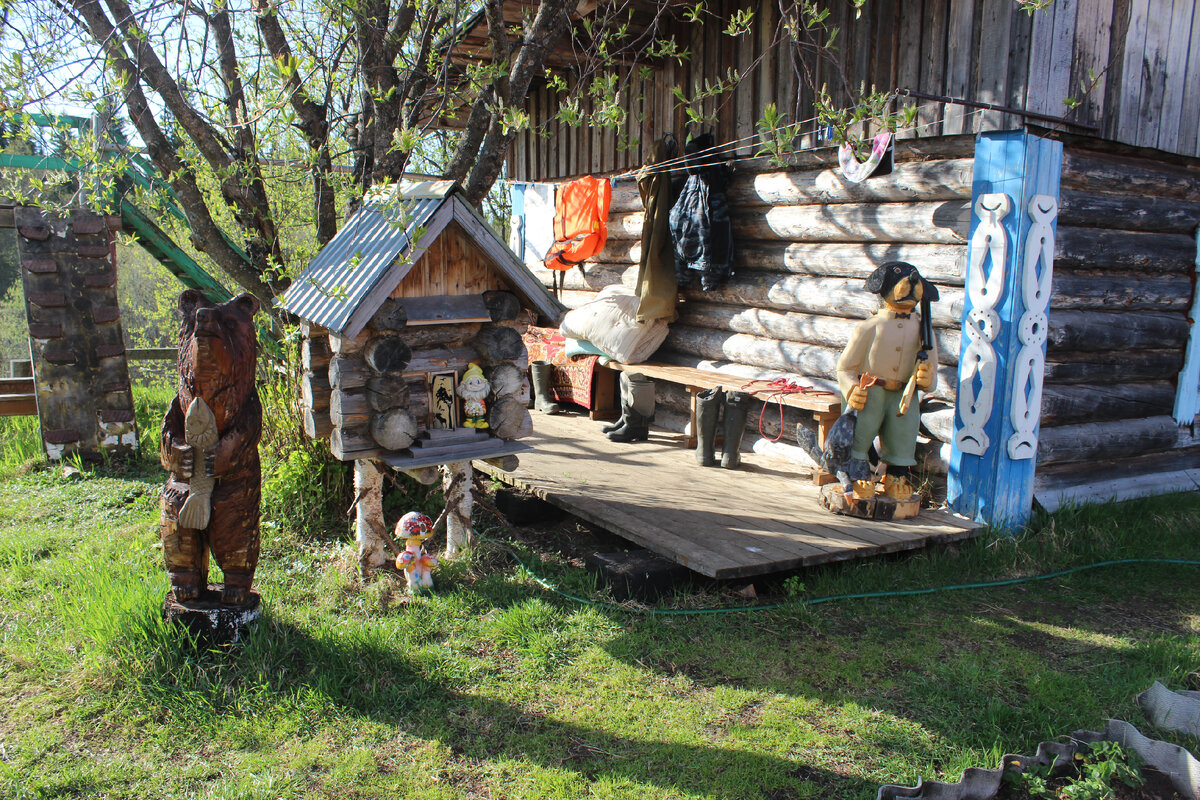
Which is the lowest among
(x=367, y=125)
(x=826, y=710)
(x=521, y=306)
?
(x=826, y=710)

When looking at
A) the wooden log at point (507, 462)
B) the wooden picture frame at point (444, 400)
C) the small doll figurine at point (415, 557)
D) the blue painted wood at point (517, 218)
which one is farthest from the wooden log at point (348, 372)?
the blue painted wood at point (517, 218)

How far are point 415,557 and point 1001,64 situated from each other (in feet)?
15.2

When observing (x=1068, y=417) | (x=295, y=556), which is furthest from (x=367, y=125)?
(x=1068, y=417)

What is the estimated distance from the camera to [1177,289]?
6562mm

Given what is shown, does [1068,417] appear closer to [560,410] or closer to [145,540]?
[560,410]

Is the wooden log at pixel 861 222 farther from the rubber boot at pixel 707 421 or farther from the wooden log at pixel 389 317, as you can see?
the wooden log at pixel 389 317

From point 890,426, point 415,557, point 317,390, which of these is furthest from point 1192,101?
point 317,390

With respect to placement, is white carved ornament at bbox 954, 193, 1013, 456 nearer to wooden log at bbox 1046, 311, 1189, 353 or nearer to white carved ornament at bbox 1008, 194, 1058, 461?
white carved ornament at bbox 1008, 194, 1058, 461

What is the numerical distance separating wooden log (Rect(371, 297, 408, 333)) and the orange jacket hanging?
13.8 ft

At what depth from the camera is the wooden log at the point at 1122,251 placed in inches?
228

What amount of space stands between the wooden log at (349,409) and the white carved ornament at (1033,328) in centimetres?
393

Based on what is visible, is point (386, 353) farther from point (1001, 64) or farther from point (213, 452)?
point (1001, 64)

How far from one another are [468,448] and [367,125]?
7.72 feet

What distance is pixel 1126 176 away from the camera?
6.00 meters
